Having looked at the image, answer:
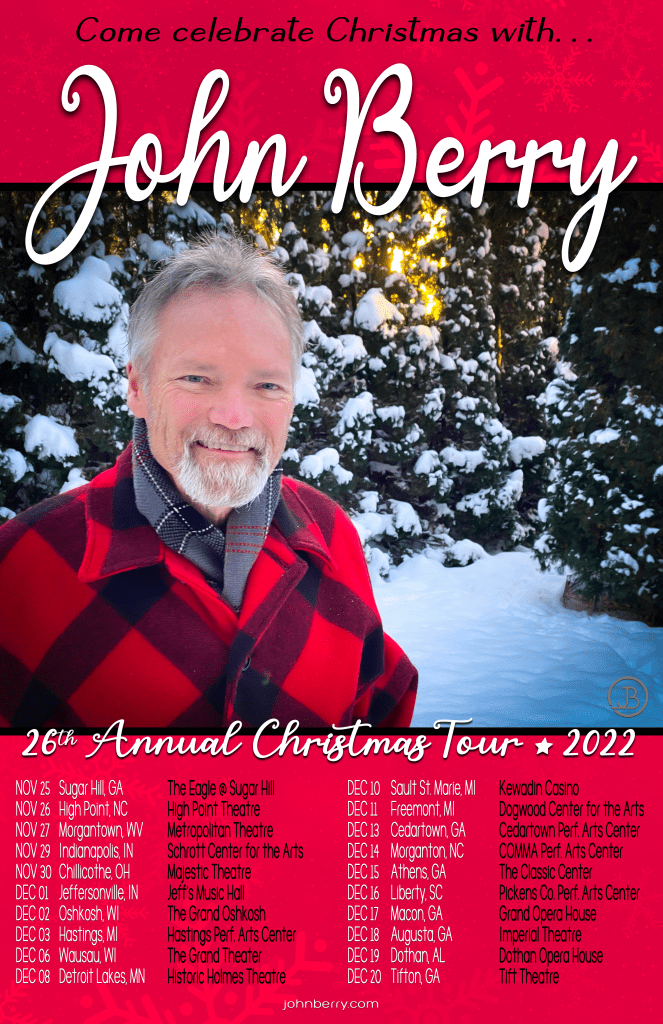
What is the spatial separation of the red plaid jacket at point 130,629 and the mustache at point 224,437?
0.25 m

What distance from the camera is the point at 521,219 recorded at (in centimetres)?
176

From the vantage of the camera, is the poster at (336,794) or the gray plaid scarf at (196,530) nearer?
the gray plaid scarf at (196,530)

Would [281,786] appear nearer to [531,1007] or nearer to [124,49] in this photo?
[531,1007]

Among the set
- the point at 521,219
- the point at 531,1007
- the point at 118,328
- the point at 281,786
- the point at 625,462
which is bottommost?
the point at 531,1007

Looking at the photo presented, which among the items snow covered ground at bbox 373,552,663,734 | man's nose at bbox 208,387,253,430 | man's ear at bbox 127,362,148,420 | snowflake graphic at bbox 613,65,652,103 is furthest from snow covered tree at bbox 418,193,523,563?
man's ear at bbox 127,362,148,420

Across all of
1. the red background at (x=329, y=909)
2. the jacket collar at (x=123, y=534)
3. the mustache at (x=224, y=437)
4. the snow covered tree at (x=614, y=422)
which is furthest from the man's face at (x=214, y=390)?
the snow covered tree at (x=614, y=422)

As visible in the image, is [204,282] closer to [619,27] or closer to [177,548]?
[177,548]

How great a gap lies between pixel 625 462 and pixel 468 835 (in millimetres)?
1529

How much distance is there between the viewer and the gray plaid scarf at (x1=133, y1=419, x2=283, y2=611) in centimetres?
141

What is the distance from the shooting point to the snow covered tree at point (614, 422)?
6.03 ft

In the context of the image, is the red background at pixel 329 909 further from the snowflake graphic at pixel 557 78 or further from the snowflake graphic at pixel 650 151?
the snowflake graphic at pixel 557 78

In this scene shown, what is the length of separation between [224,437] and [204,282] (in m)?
0.41

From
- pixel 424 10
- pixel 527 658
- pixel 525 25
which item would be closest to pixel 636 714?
pixel 527 658

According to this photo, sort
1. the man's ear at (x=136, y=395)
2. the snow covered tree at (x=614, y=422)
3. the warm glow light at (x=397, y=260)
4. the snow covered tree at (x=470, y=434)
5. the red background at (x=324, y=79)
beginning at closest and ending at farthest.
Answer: the man's ear at (x=136, y=395) → the red background at (x=324, y=79) → the snow covered tree at (x=614, y=422) → the warm glow light at (x=397, y=260) → the snow covered tree at (x=470, y=434)
